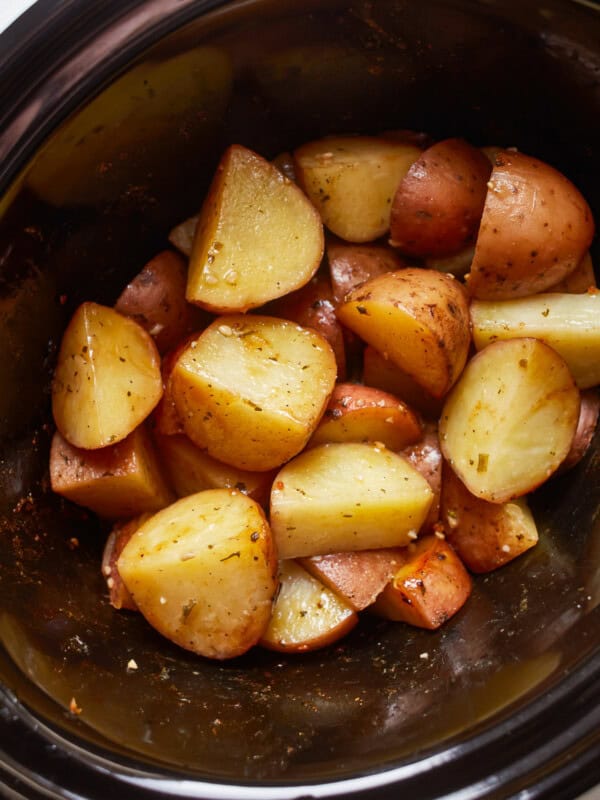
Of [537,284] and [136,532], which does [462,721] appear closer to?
[136,532]

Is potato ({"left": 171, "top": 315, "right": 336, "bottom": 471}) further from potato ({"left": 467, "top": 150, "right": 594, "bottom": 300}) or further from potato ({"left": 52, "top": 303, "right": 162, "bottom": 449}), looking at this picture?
potato ({"left": 467, "top": 150, "right": 594, "bottom": 300})

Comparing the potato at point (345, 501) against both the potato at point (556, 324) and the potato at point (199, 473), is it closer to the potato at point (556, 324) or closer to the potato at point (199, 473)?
the potato at point (199, 473)

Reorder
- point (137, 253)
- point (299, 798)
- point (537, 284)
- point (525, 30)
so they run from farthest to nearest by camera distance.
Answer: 1. point (137, 253)
2. point (537, 284)
3. point (525, 30)
4. point (299, 798)

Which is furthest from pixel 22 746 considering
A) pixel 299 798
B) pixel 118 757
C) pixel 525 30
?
pixel 525 30

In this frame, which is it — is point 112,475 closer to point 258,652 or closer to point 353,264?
point 258,652

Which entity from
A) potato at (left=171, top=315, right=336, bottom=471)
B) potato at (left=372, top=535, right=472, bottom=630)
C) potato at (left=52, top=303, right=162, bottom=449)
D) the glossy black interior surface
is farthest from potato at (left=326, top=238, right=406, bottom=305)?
potato at (left=372, top=535, right=472, bottom=630)

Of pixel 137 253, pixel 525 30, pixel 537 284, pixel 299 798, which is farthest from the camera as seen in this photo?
pixel 137 253
